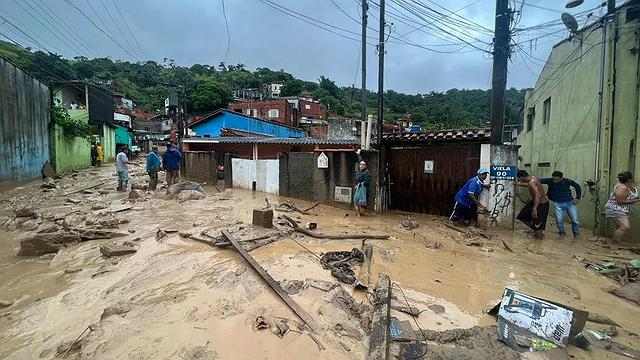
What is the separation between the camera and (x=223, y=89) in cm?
5178

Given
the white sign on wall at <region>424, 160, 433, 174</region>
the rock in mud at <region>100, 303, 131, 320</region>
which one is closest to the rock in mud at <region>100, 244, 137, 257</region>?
the rock in mud at <region>100, 303, 131, 320</region>

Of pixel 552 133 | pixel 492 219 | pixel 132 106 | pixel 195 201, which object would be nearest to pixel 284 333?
pixel 492 219

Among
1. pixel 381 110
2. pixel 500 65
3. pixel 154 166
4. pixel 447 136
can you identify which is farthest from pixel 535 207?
pixel 154 166

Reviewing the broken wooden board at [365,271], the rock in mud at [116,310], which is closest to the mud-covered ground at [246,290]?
the rock in mud at [116,310]

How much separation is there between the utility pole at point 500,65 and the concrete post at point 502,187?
1.20 ft

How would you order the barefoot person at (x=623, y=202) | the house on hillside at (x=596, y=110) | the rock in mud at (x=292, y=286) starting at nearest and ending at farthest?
the rock in mud at (x=292, y=286), the barefoot person at (x=623, y=202), the house on hillside at (x=596, y=110)

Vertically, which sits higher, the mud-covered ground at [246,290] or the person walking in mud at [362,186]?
the person walking in mud at [362,186]

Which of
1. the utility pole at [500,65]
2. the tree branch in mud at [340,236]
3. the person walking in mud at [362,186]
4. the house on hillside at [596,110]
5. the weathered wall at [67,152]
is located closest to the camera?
the tree branch in mud at [340,236]

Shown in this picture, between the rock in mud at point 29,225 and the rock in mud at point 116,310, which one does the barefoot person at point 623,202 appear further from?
the rock in mud at point 29,225

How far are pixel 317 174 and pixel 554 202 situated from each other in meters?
7.47

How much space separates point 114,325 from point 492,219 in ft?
30.7

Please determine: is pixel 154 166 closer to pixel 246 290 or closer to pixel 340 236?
pixel 340 236

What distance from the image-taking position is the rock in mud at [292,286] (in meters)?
4.27

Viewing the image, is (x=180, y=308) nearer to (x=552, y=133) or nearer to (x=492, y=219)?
(x=492, y=219)
